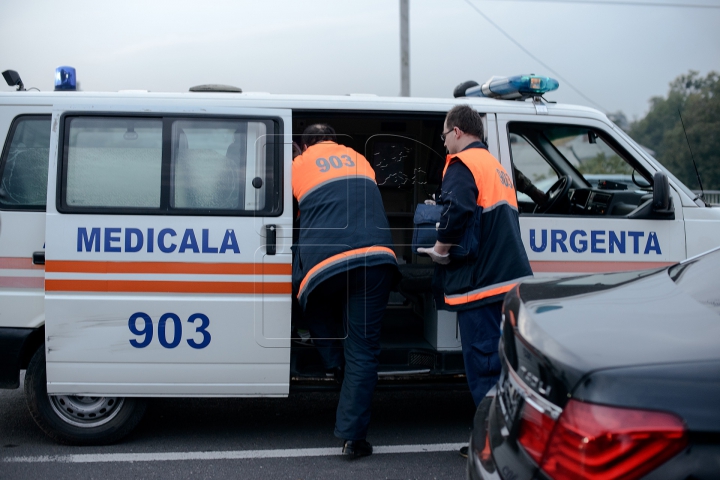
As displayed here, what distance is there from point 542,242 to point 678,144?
14148mm

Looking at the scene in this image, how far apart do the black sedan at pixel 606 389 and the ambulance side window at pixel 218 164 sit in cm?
203

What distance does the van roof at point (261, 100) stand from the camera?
13.2ft

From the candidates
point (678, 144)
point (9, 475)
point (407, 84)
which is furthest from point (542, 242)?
point (678, 144)

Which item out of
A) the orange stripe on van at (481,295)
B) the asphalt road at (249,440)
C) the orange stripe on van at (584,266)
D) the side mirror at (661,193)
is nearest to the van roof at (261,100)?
the side mirror at (661,193)

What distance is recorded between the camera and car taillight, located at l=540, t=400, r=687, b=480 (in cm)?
169

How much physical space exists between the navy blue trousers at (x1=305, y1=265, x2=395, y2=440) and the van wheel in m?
1.25

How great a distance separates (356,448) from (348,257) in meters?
1.12

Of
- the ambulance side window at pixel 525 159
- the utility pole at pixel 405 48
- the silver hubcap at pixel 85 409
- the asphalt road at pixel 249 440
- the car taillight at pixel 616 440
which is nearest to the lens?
the car taillight at pixel 616 440

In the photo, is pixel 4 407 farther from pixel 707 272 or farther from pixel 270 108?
pixel 707 272

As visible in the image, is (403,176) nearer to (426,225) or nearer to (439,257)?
(426,225)

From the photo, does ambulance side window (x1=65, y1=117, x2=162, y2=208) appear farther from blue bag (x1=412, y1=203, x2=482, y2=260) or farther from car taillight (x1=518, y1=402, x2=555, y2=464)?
car taillight (x1=518, y1=402, x2=555, y2=464)

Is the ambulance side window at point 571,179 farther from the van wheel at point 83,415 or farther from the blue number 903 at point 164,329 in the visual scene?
the van wheel at point 83,415

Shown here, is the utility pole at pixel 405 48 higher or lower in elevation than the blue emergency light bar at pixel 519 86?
higher

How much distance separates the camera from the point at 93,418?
417 centimetres
